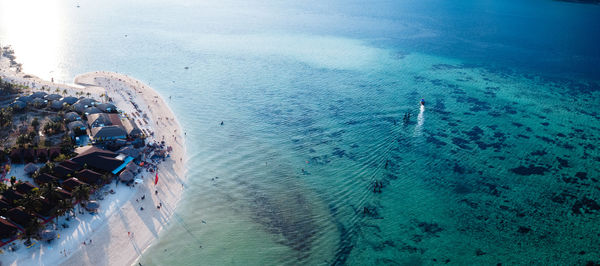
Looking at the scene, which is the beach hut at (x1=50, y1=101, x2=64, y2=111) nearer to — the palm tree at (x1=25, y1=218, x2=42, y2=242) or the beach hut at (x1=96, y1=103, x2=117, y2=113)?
the beach hut at (x1=96, y1=103, x2=117, y2=113)

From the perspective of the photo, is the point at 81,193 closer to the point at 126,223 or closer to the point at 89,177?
the point at 89,177

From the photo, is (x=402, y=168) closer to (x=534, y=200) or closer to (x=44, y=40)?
(x=534, y=200)

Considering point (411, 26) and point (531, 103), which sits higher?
point (411, 26)

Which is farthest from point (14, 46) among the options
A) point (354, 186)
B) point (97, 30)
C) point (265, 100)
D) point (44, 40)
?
point (354, 186)

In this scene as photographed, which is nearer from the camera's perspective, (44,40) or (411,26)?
(44,40)

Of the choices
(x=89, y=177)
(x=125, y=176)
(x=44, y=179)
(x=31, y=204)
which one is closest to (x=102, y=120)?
(x=89, y=177)

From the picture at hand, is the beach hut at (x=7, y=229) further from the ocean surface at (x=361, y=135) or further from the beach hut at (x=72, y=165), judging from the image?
the ocean surface at (x=361, y=135)
